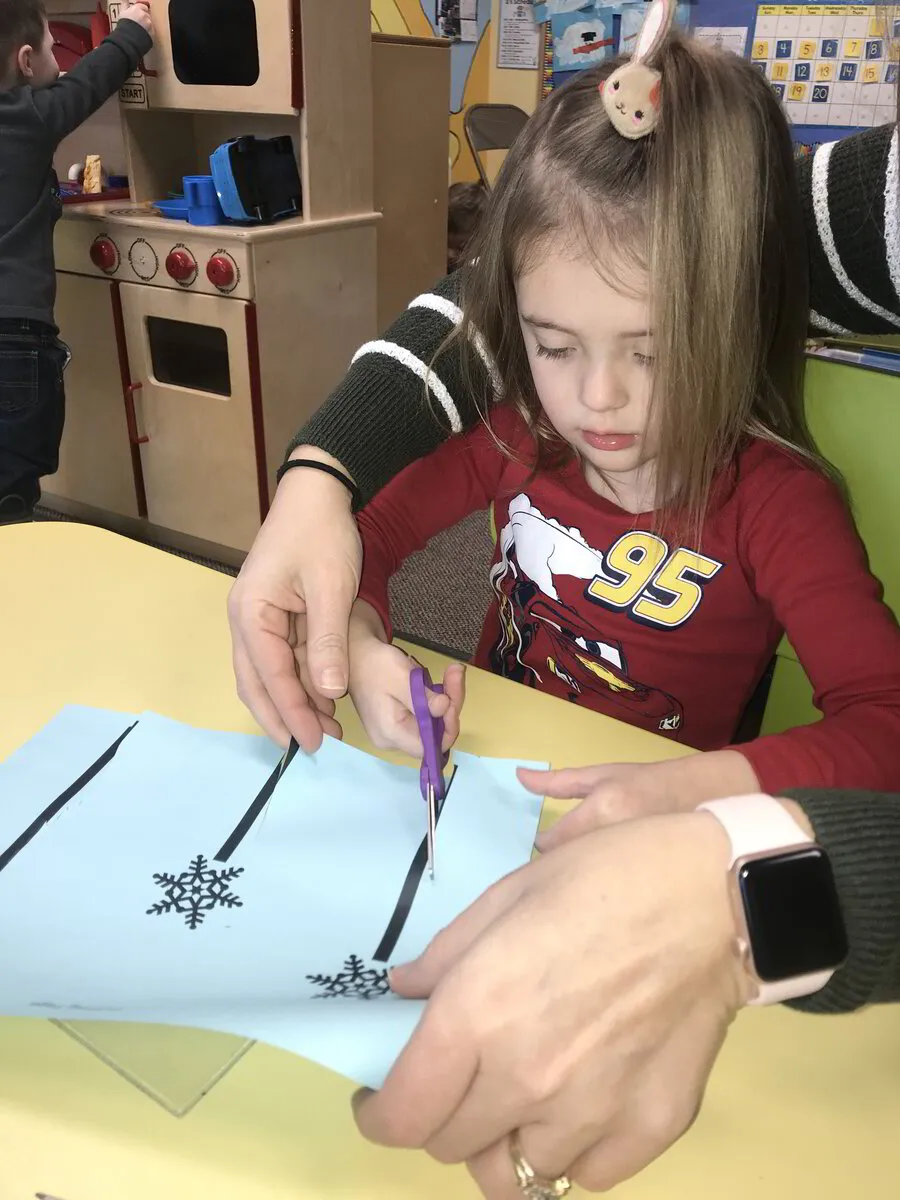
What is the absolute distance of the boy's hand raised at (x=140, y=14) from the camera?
1672 mm

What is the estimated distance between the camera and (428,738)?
0.51m

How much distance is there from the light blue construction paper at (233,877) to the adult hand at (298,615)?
28 mm

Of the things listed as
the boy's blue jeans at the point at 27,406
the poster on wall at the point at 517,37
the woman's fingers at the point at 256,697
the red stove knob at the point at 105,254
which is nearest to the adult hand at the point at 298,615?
the woman's fingers at the point at 256,697

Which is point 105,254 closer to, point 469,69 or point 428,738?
point 428,738

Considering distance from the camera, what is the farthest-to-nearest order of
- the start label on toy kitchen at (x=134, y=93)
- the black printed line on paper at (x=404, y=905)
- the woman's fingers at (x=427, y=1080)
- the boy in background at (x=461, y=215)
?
the boy in background at (x=461, y=215) < the start label on toy kitchen at (x=134, y=93) < the black printed line on paper at (x=404, y=905) < the woman's fingers at (x=427, y=1080)

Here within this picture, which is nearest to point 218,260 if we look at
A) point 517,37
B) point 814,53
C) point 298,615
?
point 298,615

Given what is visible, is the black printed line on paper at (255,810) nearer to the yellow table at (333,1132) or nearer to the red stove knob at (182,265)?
the yellow table at (333,1132)

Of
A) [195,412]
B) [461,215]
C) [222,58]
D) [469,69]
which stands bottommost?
[195,412]

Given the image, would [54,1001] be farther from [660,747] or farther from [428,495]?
[428,495]

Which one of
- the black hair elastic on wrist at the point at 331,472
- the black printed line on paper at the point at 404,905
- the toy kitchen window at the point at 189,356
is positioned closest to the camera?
the black printed line on paper at the point at 404,905

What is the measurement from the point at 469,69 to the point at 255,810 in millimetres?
3331

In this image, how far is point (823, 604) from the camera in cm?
60

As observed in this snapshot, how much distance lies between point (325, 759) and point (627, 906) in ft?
0.93

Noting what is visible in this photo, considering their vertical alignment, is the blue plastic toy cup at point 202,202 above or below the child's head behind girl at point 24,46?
below
